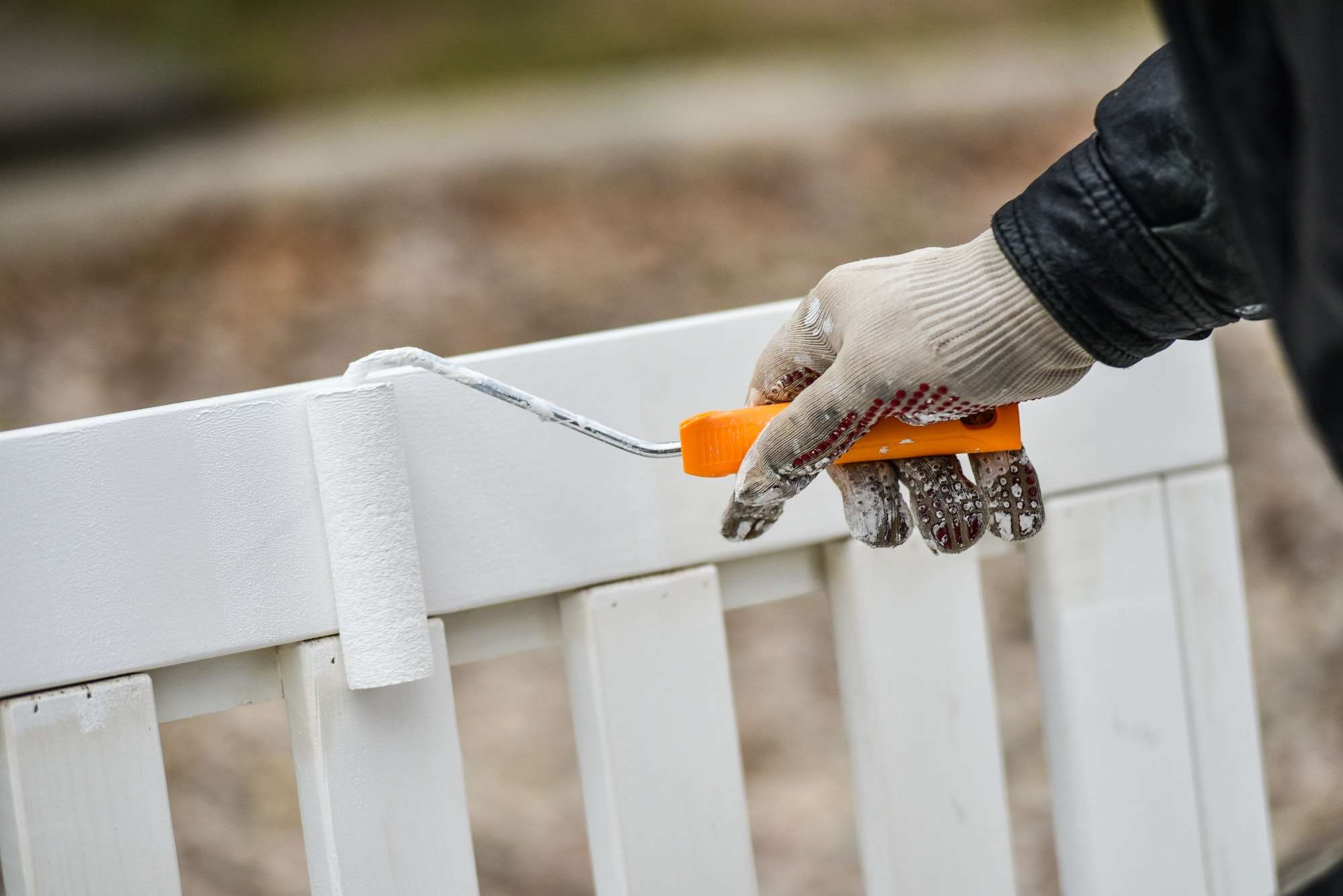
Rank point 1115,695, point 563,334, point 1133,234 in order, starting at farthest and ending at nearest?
point 563,334 → point 1115,695 → point 1133,234

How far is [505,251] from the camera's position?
214 cm

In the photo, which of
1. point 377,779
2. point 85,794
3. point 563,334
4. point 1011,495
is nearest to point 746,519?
point 1011,495

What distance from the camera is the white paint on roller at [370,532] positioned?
0.60m

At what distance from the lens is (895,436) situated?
2.21ft

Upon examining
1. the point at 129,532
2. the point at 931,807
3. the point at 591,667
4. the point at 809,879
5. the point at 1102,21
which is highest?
the point at 1102,21

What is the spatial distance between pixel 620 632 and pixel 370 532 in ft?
0.58

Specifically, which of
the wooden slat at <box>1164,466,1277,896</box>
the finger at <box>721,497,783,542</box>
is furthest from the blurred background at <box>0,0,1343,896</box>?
the finger at <box>721,497,783,542</box>

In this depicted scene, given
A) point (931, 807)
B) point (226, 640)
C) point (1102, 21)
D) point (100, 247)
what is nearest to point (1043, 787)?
point (931, 807)

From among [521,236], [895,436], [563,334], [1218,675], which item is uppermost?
[521,236]

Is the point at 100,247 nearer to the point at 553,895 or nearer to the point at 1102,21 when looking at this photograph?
the point at 553,895

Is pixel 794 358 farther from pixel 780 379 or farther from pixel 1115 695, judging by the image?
pixel 1115 695

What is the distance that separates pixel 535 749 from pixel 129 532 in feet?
4.33

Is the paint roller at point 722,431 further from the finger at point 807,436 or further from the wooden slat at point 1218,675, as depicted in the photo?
the wooden slat at point 1218,675

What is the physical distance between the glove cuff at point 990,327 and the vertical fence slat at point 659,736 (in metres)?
0.21
